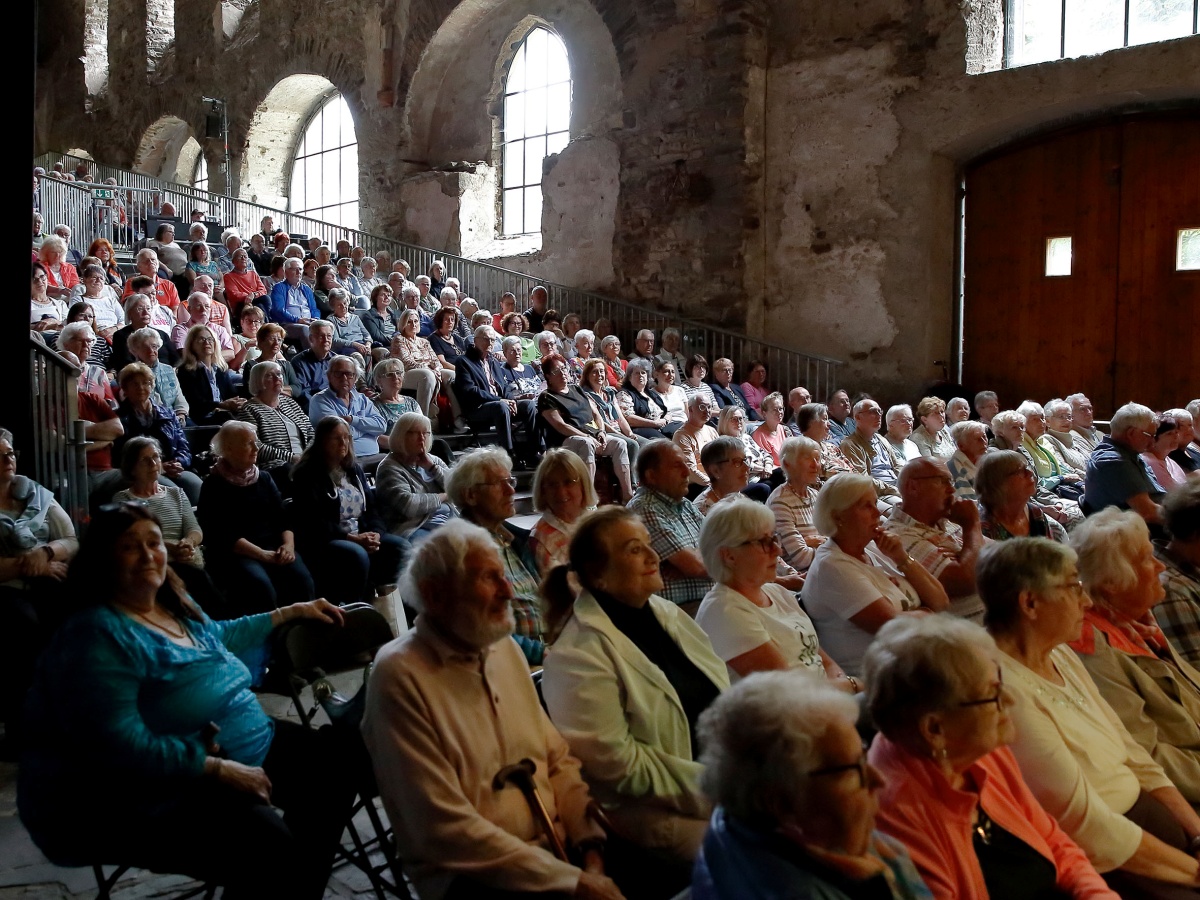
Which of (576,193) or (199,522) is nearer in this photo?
(199,522)

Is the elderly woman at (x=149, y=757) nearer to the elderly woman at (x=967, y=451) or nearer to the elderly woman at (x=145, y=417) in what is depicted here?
the elderly woman at (x=145, y=417)

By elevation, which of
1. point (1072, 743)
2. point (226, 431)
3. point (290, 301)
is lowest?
point (1072, 743)

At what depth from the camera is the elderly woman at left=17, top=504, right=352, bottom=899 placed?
1.89 m

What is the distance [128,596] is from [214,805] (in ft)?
1.49

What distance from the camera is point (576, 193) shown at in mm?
11758

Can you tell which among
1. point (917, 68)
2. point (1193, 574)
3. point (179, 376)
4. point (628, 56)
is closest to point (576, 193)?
point (628, 56)

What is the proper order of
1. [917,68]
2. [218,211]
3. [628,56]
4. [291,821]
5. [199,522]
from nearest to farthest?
[291,821]
[199,522]
[917,68]
[628,56]
[218,211]

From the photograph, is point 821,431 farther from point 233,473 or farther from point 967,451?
point 233,473

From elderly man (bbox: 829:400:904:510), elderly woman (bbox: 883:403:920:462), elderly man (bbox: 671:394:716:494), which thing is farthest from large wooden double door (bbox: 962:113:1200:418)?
elderly man (bbox: 671:394:716:494)

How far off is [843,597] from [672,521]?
878 millimetres

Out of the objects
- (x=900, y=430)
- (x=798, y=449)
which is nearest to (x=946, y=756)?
(x=798, y=449)

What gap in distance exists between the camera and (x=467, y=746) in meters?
1.84

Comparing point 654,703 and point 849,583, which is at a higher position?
point 849,583

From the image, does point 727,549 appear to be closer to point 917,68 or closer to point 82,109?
point 917,68
